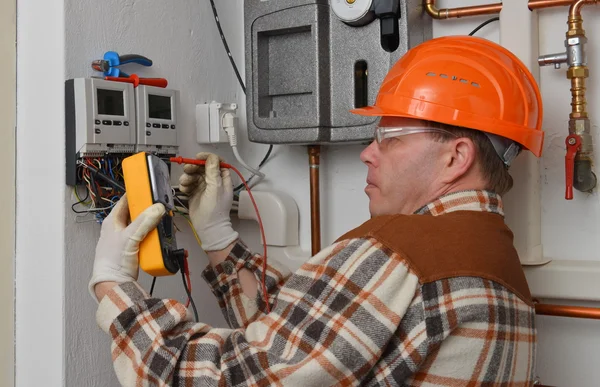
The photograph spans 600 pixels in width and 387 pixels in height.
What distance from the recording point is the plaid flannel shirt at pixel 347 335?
3.05 feet

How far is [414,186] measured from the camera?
1.19 metres

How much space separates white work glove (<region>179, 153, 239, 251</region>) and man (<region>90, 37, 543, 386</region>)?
26 centimetres

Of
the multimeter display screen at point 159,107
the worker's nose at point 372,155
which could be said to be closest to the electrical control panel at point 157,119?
the multimeter display screen at point 159,107

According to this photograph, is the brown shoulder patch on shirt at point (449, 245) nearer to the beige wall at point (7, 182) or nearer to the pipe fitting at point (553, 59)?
the pipe fitting at point (553, 59)

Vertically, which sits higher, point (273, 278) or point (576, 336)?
point (273, 278)

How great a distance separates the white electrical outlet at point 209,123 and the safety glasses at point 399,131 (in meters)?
0.50

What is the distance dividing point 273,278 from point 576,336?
2.28 ft

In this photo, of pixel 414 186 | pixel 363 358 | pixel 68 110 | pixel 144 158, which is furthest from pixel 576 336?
pixel 68 110

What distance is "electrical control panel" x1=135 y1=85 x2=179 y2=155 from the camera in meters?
1.36

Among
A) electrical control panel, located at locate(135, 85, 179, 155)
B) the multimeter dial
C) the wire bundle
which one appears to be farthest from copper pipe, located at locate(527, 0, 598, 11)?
the wire bundle

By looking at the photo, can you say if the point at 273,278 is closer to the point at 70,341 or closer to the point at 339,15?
the point at 70,341

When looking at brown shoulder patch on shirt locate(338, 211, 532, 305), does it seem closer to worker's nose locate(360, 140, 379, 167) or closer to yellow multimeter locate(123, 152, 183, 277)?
worker's nose locate(360, 140, 379, 167)

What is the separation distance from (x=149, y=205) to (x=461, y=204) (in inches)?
21.8

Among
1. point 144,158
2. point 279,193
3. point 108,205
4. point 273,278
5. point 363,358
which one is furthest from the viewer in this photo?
point 279,193
